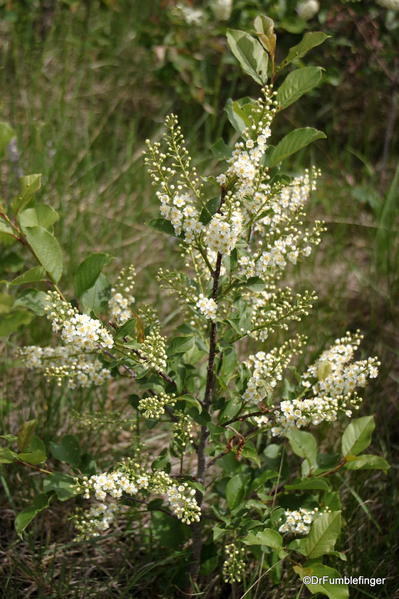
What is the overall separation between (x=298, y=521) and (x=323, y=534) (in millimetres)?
89

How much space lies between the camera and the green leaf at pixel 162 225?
134 centimetres

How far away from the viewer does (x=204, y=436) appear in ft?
5.14

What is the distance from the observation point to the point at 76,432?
2086 millimetres

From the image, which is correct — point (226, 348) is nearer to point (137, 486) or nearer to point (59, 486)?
point (137, 486)

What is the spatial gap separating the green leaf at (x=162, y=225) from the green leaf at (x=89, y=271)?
0.13 m

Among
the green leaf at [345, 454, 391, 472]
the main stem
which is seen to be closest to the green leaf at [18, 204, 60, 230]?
the main stem

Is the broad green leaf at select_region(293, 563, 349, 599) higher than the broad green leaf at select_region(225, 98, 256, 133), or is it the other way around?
the broad green leaf at select_region(225, 98, 256, 133)

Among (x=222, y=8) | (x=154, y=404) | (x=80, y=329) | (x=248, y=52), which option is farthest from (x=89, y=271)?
(x=222, y=8)

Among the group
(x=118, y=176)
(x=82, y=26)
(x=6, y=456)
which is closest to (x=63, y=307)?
(x=6, y=456)

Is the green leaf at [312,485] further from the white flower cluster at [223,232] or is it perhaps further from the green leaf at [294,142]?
the green leaf at [294,142]

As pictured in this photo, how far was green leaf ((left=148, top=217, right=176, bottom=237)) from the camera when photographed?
1.34m

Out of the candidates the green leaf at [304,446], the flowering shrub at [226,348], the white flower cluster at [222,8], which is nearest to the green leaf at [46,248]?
the flowering shrub at [226,348]

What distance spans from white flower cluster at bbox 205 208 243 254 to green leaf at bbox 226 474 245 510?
55cm

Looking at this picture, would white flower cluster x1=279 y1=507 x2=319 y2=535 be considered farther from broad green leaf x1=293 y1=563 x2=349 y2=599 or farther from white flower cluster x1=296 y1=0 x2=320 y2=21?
white flower cluster x1=296 y1=0 x2=320 y2=21
